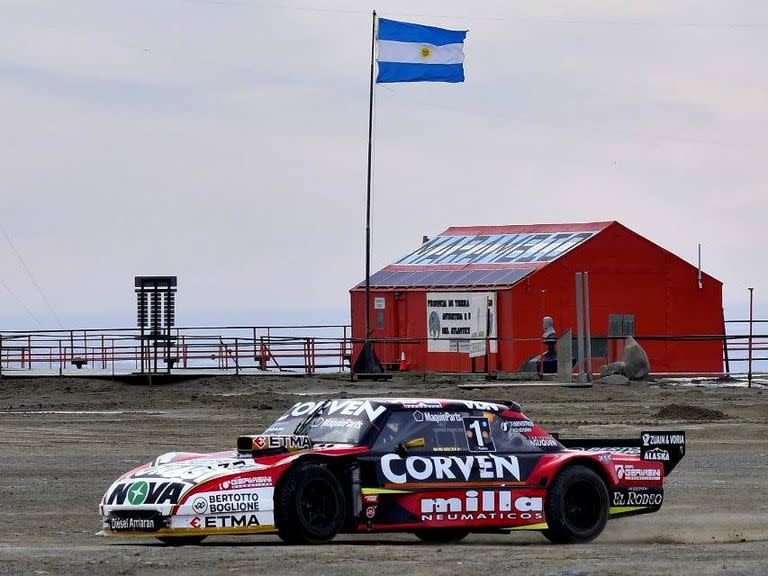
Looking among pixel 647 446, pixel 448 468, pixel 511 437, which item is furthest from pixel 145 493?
pixel 647 446

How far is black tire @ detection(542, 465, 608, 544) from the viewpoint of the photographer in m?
14.1

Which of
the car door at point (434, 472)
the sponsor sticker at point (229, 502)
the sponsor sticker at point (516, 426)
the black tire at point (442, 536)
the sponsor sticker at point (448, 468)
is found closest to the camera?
the sponsor sticker at point (229, 502)

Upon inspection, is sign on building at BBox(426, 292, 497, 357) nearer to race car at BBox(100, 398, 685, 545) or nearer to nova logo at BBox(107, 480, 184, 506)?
race car at BBox(100, 398, 685, 545)

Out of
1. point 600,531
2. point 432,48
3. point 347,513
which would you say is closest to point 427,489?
point 347,513

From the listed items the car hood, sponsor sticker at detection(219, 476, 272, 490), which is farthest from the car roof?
sponsor sticker at detection(219, 476, 272, 490)

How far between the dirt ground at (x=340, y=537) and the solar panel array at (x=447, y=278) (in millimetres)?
5192

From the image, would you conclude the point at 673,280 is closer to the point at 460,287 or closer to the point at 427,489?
the point at 460,287

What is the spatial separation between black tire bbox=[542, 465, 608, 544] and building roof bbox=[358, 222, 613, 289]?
2830 centimetres

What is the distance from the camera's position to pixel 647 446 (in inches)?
594

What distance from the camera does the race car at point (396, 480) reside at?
12.7 meters

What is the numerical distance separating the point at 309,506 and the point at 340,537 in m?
1.38

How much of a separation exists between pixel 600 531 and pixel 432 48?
97.3 ft

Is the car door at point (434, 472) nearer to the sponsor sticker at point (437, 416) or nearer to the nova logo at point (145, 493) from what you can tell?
the sponsor sticker at point (437, 416)

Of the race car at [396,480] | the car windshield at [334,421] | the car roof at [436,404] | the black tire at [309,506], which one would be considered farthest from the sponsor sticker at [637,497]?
the black tire at [309,506]
